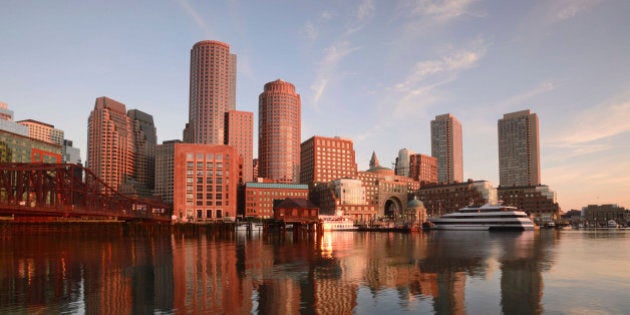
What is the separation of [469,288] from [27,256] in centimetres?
6365

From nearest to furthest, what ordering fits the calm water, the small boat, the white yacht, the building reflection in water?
the calm water < the building reflection in water < the white yacht < the small boat

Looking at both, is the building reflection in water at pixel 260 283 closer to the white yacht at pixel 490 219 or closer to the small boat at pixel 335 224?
the white yacht at pixel 490 219

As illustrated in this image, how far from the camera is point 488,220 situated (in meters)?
177

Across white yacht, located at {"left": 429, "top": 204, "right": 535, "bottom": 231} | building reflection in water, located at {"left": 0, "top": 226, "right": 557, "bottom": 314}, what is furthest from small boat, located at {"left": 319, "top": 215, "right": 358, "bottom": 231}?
building reflection in water, located at {"left": 0, "top": 226, "right": 557, "bottom": 314}

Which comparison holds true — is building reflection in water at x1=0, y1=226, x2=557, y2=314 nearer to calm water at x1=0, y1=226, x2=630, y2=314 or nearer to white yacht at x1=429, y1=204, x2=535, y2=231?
calm water at x1=0, y1=226, x2=630, y2=314

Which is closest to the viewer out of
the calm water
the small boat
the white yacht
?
the calm water

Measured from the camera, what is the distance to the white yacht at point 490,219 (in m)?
173

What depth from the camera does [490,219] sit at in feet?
578

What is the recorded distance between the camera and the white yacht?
172625mm

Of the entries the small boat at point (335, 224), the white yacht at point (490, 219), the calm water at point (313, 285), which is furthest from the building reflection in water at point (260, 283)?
the small boat at point (335, 224)

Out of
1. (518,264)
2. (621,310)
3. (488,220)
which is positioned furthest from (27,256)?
(488,220)

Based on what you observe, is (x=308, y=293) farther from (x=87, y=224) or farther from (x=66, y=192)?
(x=87, y=224)

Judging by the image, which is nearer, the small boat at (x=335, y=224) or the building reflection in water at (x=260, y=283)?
the building reflection in water at (x=260, y=283)

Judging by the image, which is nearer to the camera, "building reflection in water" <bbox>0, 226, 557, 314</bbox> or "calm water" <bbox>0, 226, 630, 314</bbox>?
"calm water" <bbox>0, 226, 630, 314</bbox>
